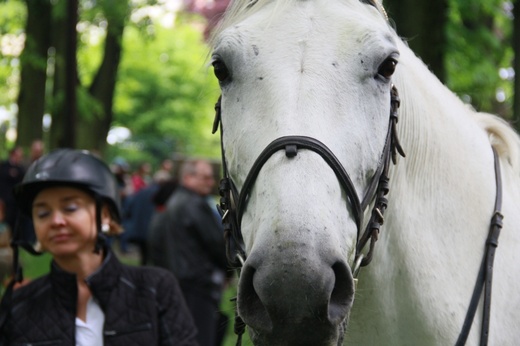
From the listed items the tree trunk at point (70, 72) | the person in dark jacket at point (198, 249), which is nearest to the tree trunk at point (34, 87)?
the person in dark jacket at point (198, 249)

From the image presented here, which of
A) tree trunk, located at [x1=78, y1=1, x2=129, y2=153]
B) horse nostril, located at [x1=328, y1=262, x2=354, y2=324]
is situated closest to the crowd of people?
horse nostril, located at [x1=328, y1=262, x2=354, y2=324]

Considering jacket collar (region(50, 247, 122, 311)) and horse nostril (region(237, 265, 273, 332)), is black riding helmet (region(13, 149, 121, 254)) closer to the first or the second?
jacket collar (region(50, 247, 122, 311))

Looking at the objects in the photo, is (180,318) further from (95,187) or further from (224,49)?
(224,49)

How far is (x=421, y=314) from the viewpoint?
10.5 ft

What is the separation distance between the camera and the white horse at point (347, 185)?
103 inches

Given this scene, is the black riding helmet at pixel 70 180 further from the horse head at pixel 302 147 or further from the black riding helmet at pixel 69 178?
the horse head at pixel 302 147

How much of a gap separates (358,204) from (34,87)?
14.9m

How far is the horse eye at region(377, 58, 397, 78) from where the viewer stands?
300 centimetres

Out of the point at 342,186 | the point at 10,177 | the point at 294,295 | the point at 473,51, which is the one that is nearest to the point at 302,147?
the point at 342,186

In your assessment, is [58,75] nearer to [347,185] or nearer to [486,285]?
[486,285]

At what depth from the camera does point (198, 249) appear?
915 cm

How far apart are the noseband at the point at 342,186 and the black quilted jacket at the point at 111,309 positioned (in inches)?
39.9

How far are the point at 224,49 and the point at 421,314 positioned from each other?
121cm

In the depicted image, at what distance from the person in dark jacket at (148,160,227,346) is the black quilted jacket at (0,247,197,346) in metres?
4.74
